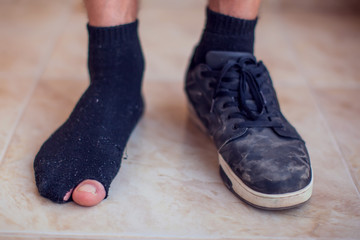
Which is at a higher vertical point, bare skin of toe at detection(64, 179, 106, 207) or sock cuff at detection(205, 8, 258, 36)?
sock cuff at detection(205, 8, 258, 36)

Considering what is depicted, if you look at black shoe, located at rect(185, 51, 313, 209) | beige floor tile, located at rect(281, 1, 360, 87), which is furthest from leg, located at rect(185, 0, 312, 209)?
beige floor tile, located at rect(281, 1, 360, 87)

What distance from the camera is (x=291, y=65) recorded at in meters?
1.21

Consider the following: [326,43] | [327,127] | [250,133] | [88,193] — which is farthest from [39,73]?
[326,43]

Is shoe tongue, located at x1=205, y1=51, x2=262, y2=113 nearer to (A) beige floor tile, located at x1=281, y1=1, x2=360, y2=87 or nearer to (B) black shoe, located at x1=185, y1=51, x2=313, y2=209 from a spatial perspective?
(B) black shoe, located at x1=185, y1=51, x2=313, y2=209

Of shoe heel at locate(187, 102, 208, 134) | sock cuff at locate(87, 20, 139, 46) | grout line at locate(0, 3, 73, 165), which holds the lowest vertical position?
grout line at locate(0, 3, 73, 165)

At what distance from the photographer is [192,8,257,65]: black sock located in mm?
801

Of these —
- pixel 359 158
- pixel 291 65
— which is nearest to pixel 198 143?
pixel 359 158

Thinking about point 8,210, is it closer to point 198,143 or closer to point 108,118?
point 108,118

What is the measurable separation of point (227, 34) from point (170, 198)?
348 mm

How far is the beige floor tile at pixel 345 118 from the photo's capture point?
2.83 ft

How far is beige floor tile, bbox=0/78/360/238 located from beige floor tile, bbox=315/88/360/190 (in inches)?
1.1

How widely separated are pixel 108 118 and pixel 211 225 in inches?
11.5

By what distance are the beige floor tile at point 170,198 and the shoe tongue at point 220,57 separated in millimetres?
180

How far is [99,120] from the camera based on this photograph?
2.58 feet
